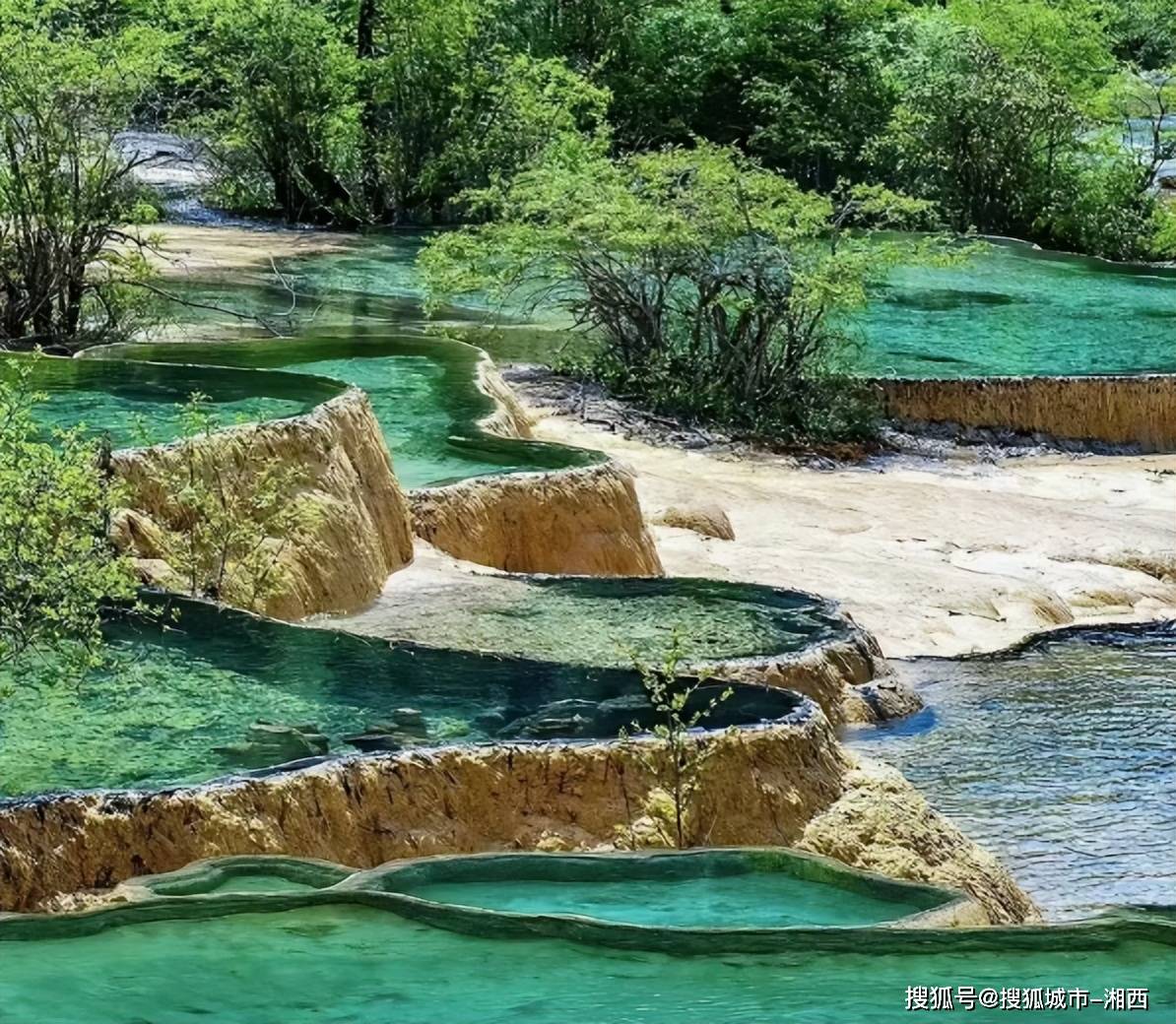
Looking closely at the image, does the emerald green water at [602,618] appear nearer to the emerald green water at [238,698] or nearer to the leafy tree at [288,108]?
the emerald green water at [238,698]

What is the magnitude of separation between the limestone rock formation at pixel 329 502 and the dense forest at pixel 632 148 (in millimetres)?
5855

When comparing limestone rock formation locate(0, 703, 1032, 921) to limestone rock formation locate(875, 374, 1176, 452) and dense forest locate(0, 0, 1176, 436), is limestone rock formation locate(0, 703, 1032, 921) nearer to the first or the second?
dense forest locate(0, 0, 1176, 436)

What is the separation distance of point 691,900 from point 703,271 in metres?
12.5

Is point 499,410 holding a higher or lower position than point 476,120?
lower

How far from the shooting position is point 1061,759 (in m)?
10.2

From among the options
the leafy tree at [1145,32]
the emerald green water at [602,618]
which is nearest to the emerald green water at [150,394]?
the emerald green water at [602,618]

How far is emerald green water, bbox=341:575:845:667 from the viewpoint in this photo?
33.4ft

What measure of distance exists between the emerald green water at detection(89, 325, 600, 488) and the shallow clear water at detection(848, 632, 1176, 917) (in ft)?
9.73

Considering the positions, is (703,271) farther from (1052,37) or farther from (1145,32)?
(1145,32)

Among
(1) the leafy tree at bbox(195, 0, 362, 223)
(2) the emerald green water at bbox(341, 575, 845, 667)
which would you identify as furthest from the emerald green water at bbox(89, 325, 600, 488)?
(1) the leafy tree at bbox(195, 0, 362, 223)

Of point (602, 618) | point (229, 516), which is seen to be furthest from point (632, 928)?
point (229, 516)

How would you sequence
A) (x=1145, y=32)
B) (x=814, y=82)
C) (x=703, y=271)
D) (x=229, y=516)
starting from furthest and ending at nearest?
(x=1145, y=32) < (x=814, y=82) < (x=703, y=271) < (x=229, y=516)

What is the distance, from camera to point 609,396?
18984 mm

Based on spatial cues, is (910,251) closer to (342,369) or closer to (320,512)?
(342,369)
